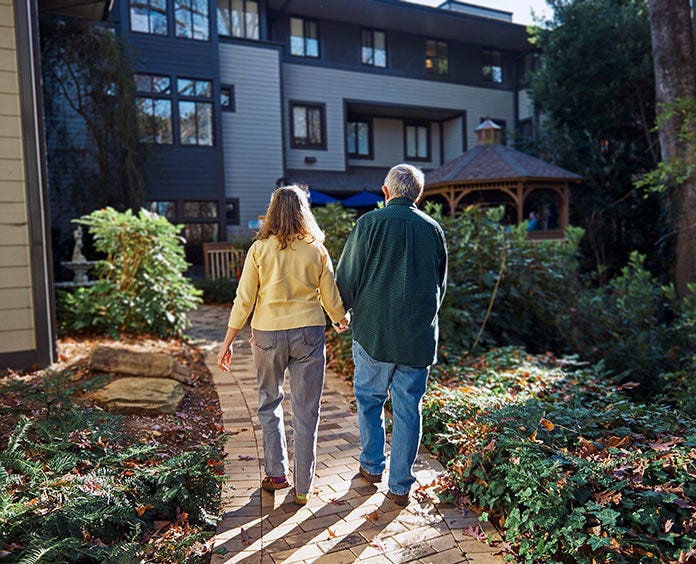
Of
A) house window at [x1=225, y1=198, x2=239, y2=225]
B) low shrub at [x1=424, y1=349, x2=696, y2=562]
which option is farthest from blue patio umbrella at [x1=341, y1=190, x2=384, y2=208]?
low shrub at [x1=424, y1=349, x2=696, y2=562]

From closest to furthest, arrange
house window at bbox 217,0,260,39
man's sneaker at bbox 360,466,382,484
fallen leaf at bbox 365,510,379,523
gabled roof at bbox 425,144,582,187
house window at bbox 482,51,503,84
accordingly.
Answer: fallen leaf at bbox 365,510,379,523 → man's sneaker at bbox 360,466,382,484 → gabled roof at bbox 425,144,582,187 → house window at bbox 217,0,260,39 → house window at bbox 482,51,503,84

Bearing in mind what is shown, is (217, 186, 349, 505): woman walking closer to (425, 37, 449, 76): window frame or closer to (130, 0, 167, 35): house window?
(130, 0, 167, 35): house window

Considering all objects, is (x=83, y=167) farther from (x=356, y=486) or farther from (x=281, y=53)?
(x=356, y=486)

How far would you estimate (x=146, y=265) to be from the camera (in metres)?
7.57

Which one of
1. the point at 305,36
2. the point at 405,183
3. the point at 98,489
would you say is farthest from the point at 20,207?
the point at 305,36

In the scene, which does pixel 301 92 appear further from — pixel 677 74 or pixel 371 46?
pixel 677 74

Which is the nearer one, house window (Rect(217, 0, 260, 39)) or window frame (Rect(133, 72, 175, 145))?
window frame (Rect(133, 72, 175, 145))

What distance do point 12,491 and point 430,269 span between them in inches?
89.2

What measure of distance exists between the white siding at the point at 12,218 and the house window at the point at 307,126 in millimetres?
12932

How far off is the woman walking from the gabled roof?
11170mm

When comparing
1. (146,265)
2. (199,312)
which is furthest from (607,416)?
(199,312)

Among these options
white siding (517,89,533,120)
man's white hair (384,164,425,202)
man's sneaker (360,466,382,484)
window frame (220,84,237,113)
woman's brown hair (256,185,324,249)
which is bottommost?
man's sneaker (360,466,382,484)

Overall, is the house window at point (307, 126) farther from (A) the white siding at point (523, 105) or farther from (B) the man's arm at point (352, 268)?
(B) the man's arm at point (352, 268)

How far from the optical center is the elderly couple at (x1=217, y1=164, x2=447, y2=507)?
3.10 meters
